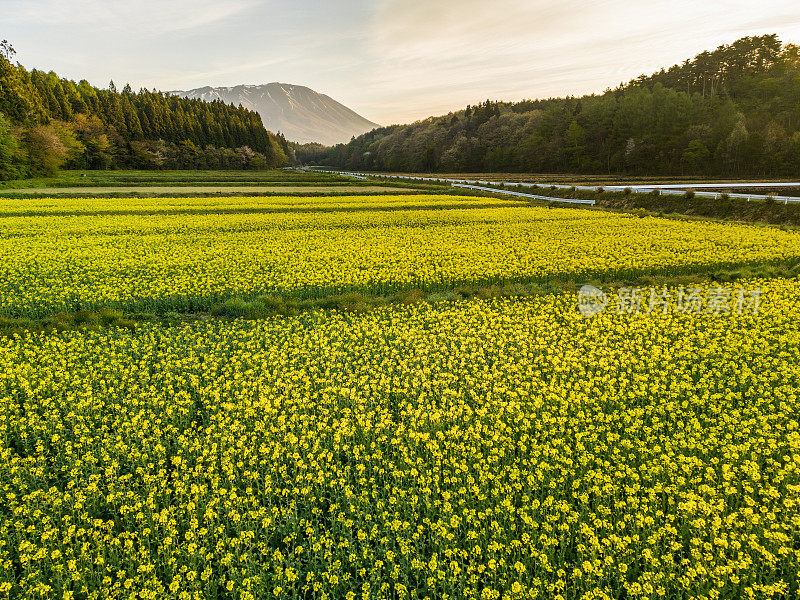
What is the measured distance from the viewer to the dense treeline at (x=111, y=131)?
218 ft

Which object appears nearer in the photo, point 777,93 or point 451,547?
point 451,547

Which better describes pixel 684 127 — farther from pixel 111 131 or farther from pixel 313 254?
pixel 111 131

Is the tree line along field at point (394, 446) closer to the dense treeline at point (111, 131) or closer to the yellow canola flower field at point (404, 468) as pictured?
the yellow canola flower field at point (404, 468)

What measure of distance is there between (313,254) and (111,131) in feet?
346

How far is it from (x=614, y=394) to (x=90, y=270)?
18209mm

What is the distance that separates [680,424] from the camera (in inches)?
277

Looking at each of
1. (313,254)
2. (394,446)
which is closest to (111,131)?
(313,254)

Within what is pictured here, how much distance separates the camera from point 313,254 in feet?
68.1

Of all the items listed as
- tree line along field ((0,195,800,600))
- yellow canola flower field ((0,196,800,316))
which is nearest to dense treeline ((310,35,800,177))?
yellow canola flower field ((0,196,800,316))

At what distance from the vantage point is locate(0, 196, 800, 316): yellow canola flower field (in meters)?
15.3

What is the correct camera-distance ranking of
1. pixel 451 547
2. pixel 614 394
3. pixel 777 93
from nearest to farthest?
pixel 451 547 → pixel 614 394 → pixel 777 93

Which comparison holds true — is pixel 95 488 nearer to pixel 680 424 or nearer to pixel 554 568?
pixel 554 568

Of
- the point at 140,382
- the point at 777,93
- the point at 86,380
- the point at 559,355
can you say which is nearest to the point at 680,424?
the point at 559,355

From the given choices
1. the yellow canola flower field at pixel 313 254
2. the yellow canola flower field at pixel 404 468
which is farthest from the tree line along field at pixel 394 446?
the yellow canola flower field at pixel 313 254
